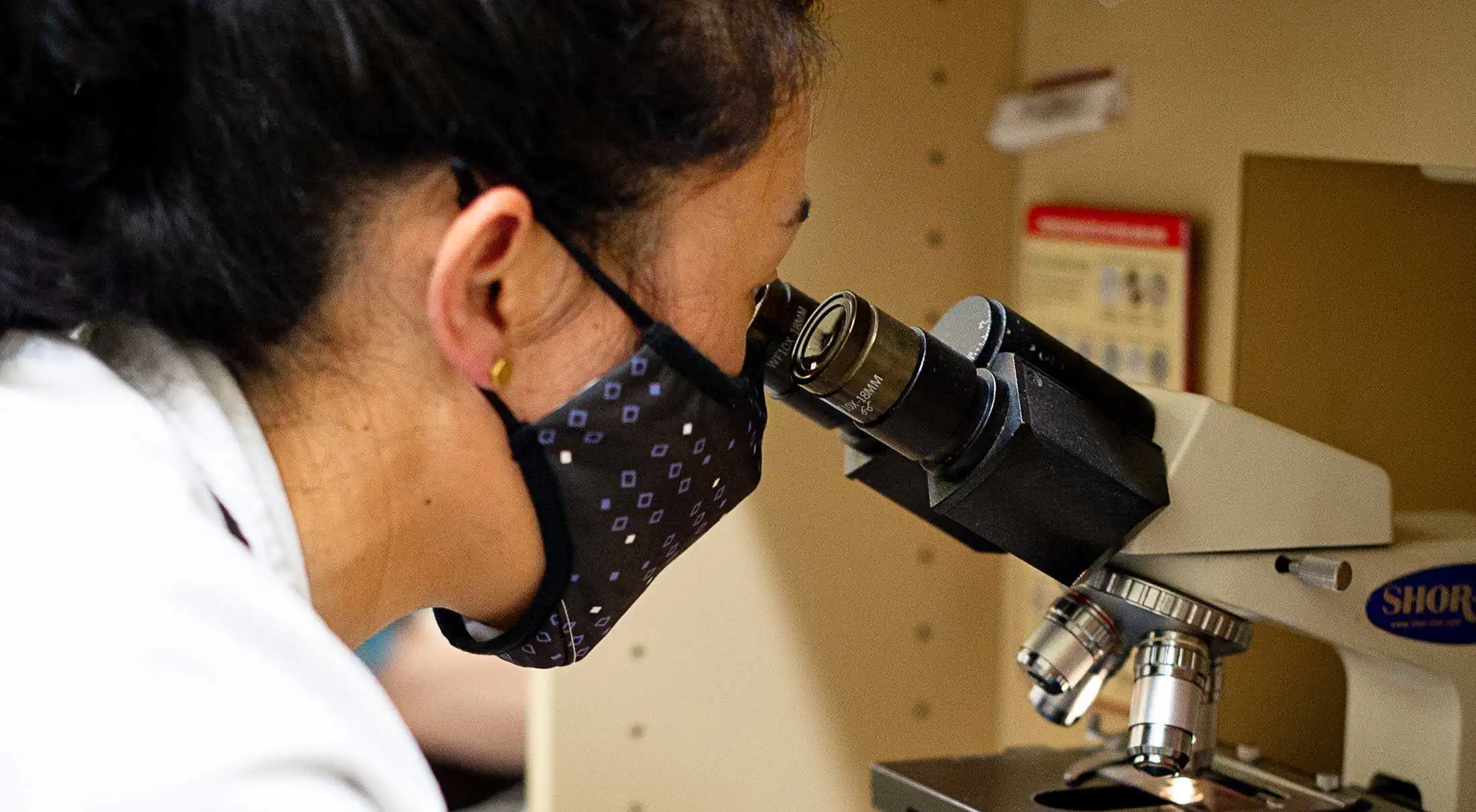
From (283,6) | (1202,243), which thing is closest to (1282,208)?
(1202,243)

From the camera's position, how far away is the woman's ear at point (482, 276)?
2.15 ft

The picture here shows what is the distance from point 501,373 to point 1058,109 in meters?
0.67

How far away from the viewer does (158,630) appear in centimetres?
56

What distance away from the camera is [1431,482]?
1.09 meters

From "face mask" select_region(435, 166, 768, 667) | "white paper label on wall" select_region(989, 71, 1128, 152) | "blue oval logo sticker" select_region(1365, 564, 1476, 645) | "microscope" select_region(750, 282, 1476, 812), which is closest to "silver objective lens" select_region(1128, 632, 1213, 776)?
"microscope" select_region(750, 282, 1476, 812)

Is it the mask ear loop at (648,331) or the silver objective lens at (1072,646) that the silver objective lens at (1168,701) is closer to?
the silver objective lens at (1072,646)

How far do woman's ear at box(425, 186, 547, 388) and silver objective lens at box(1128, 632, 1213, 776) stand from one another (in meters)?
0.39

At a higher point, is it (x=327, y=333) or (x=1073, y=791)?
(x=327, y=333)

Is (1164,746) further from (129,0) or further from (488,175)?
(129,0)

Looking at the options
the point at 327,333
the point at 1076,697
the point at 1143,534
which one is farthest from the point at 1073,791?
the point at 327,333

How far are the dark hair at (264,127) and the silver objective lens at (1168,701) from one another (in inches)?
15.4

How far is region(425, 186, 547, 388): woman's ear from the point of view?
0.66 meters

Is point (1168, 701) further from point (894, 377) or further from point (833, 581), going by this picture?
point (833, 581)

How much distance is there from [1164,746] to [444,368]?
0.43 meters
